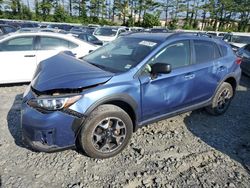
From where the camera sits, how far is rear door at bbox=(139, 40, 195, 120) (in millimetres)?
3518

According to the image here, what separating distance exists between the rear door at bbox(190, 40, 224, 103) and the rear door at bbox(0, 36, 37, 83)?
13.2ft

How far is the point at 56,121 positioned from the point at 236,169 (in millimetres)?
2428

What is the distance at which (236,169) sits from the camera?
131 inches

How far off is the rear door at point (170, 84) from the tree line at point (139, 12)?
39563 millimetres

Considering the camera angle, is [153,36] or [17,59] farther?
[17,59]

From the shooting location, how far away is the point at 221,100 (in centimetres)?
496

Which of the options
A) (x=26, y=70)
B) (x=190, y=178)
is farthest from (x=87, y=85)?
(x=26, y=70)

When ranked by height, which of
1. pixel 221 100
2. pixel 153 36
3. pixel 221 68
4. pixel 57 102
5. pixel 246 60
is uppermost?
pixel 153 36

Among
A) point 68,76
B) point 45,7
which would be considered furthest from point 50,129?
point 45,7

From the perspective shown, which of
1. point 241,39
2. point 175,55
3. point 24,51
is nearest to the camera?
point 175,55

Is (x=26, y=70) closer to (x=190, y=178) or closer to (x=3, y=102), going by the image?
(x=3, y=102)

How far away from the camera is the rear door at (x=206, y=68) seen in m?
4.18

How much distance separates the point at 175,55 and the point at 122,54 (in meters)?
0.84

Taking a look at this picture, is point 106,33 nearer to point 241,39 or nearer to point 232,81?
point 241,39
